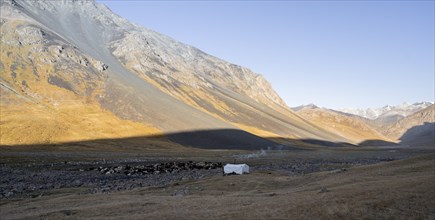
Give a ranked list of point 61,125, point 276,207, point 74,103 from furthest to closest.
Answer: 1. point 74,103
2. point 61,125
3. point 276,207

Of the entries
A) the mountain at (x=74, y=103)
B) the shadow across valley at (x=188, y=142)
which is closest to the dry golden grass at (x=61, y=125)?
the mountain at (x=74, y=103)

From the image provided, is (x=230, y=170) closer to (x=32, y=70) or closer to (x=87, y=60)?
(x=32, y=70)

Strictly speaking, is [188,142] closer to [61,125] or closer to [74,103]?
[61,125]

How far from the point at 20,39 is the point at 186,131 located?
9604 centimetres

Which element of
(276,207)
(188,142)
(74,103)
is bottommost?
(276,207)

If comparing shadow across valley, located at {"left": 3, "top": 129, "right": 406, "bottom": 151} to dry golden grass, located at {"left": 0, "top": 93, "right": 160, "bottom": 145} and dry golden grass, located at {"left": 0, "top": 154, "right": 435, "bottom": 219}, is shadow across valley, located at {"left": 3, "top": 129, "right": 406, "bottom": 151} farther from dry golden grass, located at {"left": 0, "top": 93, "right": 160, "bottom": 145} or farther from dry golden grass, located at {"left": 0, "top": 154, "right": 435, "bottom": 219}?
dry golden grass, located at {"left": 0, "top": 154, "right": 435, "bottom": 219}

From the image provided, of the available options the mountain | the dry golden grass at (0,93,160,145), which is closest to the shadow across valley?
the mountain

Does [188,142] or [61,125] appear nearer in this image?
[61,125]

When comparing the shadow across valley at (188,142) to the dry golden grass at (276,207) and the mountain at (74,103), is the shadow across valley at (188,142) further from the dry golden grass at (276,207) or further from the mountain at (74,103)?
the dry golden grass at (276,207)

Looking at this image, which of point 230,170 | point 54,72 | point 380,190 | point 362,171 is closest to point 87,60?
point 54,72

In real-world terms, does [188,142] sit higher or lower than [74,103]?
lower

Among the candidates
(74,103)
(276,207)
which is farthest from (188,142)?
(276,207)

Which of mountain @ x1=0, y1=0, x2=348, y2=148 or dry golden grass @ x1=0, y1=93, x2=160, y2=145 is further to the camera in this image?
mountain @ x1=0, y1=0, x2=348, y2=148

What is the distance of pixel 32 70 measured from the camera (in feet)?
561
